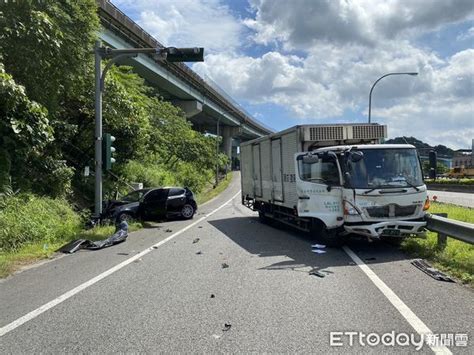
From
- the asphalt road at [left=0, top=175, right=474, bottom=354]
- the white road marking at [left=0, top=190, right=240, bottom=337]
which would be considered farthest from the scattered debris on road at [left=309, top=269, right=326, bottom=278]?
the white road marking at [left=0, top=190, right=240, bottom=337]

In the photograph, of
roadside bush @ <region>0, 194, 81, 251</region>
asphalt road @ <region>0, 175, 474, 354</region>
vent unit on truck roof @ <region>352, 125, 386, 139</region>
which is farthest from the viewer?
vent unit on truck roof @ <region>352, 125, 386, 139</region>

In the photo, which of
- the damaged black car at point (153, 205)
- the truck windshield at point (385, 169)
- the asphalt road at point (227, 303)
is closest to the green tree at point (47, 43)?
the damaged black car at point (153, 205)

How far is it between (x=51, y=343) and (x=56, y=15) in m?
11.7

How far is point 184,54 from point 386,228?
7817 mm

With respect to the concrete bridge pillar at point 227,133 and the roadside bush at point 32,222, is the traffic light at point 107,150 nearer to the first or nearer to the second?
the roadside bush at point 32,222

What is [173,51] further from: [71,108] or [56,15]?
[71,108]

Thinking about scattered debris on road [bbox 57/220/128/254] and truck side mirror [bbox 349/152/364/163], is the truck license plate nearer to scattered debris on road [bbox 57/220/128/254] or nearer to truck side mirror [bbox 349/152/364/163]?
truck side mirror [bbox 349/152/364/163]

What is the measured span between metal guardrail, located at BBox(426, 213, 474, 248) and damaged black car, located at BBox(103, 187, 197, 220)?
11187 millimetres

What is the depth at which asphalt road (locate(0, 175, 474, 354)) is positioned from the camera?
4.78m

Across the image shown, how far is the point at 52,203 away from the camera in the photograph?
50.4ft

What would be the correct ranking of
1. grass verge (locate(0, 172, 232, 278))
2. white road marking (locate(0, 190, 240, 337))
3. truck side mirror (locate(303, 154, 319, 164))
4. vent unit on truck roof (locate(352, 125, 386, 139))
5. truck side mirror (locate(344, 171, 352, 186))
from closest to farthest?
white road marking (locate(0, 190, 240, 337)) < grass verge (locate(0, 172, 232, 278)) < truck side mirror (locate(344, 171, 352, 186)) < truck side mirror (locate(303, 154, 319, 164)) < vent unit on truck roof (locate(352, 125, 386, 139))

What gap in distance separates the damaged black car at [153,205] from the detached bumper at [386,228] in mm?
10010

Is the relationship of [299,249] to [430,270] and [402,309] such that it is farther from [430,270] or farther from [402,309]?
[402,309]

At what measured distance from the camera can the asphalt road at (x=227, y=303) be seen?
188 inches
